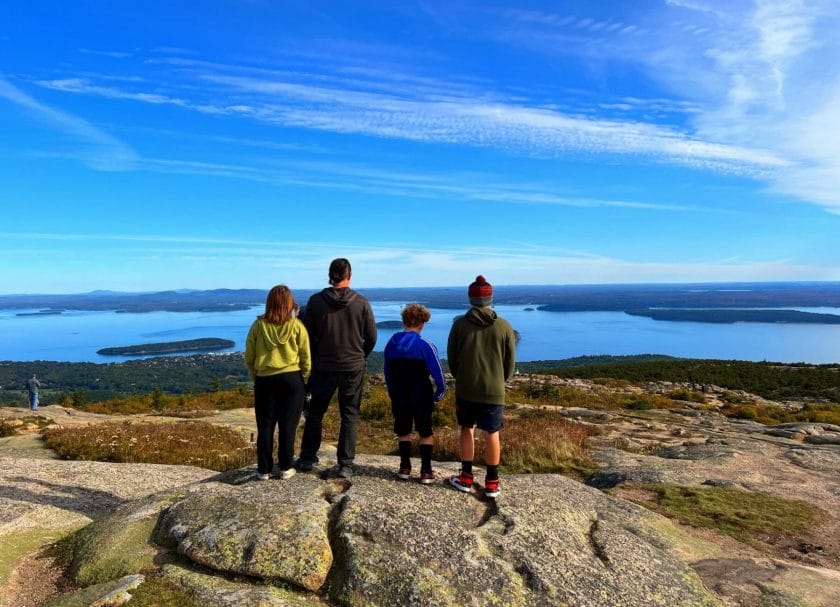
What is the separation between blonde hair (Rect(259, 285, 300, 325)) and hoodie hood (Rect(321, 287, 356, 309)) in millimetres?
411

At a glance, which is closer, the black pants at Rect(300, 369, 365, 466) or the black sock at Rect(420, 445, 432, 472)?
the black sock at Rect(420, 445, 432, 472)

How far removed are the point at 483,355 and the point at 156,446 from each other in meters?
9.14

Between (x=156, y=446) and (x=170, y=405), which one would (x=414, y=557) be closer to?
(x=156, y=446)

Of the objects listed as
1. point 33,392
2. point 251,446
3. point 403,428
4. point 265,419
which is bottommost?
point 33,392

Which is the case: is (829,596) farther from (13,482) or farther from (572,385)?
(572,385)

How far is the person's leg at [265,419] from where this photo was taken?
20.6 ft

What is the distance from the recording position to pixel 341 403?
21.5ft

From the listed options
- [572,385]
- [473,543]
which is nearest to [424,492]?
[473,543]

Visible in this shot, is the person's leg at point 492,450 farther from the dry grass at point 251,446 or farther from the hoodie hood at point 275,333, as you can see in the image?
the dry grass at point 251,446

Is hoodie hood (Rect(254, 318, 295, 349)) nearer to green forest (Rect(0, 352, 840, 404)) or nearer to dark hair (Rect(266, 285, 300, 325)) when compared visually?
dark hair (Rect(266, 285, 300, 325))

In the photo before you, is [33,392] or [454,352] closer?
[454,352]

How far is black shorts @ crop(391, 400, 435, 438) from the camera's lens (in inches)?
246

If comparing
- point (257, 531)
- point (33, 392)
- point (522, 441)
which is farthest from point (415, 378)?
point (33, 392)

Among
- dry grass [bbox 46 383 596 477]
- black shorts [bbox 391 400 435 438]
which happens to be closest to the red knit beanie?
black shorts [bbox 391 400 435 438]
